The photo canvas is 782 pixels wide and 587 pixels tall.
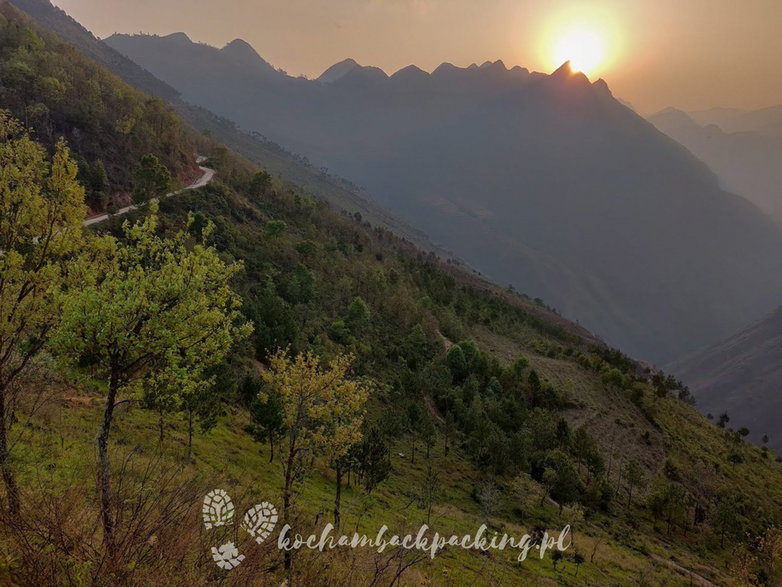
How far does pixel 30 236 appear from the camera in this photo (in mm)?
11500

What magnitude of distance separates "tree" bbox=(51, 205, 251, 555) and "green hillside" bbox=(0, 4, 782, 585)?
32 cm

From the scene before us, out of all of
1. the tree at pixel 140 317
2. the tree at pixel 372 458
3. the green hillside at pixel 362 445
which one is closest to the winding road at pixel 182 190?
the green hillside at pixel 362 445

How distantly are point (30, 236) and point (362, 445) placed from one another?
857 inches

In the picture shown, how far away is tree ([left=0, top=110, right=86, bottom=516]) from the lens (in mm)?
10469

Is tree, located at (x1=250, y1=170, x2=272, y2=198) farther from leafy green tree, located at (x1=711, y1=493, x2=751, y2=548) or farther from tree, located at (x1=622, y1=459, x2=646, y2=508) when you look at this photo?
leafy green tree, located at (x1=711, y1=493, x2=751, y2=548)

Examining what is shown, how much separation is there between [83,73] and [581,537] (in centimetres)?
9331

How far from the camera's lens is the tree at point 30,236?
34.3ft

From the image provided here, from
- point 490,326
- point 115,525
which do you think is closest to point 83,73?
point 115,525

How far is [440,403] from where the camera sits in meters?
57.9

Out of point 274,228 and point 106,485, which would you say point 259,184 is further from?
point 106,485

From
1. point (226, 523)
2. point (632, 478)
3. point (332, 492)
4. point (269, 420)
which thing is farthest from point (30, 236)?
point (632, 478)

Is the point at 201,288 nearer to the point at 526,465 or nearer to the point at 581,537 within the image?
the point at 581,537

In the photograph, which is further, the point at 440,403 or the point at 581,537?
the point at 440,403

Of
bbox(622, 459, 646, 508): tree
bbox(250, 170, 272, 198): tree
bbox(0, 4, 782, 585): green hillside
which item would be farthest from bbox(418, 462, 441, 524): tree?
bbox(250, 170, 272, 198): tree
